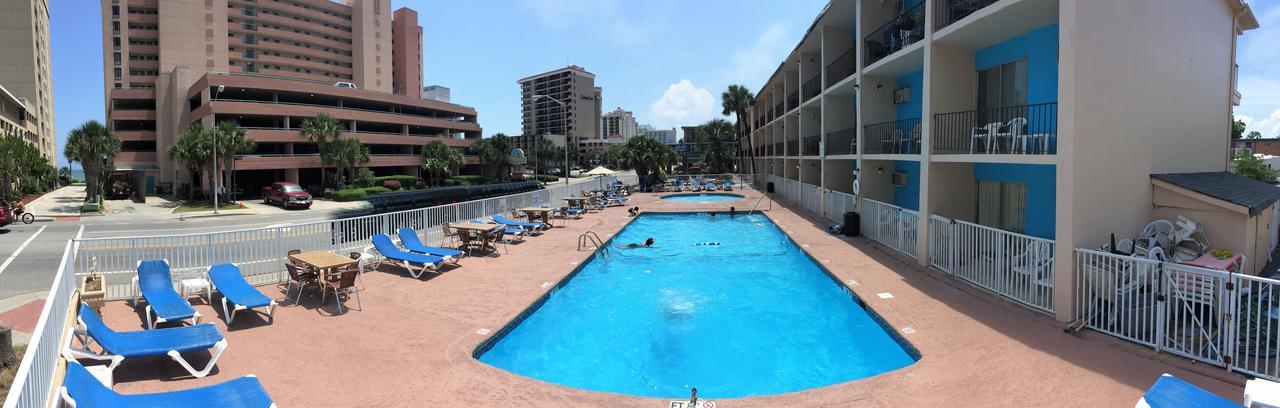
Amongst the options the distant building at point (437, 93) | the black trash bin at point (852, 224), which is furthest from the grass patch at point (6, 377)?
the distant building at point (437, 93)

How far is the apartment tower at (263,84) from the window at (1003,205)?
4143 cm

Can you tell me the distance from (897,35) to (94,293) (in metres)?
18.0

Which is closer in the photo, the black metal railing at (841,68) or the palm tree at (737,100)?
the black metal railing at (841,68)

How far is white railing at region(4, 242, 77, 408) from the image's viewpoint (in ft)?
10.7

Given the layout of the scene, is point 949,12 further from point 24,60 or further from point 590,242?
point 24,60

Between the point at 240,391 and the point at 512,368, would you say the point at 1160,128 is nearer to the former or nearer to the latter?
the point at 512,368

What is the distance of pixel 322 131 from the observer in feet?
158

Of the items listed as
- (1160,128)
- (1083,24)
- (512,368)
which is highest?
(1083,24)

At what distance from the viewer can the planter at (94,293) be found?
305 inches

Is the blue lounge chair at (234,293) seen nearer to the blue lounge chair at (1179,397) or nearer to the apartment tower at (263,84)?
the blue lounge chair at (1179,397)

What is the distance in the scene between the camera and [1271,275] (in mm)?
9766

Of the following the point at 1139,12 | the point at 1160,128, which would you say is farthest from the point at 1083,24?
the point at 1160,128

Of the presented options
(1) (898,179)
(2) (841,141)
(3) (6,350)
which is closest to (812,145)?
(2) (841,141)

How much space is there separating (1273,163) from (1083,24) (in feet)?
209
